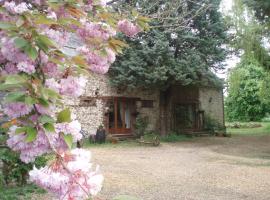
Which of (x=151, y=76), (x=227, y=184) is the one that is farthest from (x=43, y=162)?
(x=151, y=76)

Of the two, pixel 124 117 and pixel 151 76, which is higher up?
pixel 151 76

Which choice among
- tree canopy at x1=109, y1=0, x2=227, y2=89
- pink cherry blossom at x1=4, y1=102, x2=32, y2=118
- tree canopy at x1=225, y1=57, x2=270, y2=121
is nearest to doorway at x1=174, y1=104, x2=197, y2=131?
tree canopy at x1=109, y1=0, x2=227, y2=89

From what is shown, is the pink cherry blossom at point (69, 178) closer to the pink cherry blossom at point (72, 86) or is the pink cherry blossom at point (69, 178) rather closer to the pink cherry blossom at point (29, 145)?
the pink cherry blossom at point (29, 145)

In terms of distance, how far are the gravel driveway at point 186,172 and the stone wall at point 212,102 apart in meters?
6.83

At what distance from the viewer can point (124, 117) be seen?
59.3 feet

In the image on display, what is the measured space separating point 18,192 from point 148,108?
13.4m

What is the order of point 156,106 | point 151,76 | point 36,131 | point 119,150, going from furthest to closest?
1. point 156,106
2. point 151,76
3. point 119,150
4. point 36,131

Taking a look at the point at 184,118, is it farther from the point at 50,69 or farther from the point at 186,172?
the point at 50,69

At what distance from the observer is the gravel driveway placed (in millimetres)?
6914

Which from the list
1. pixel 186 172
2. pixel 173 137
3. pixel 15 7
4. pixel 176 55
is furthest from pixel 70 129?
pixel 173 137

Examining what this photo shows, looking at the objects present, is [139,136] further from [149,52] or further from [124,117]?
[149,52]

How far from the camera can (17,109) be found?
1.26 metres

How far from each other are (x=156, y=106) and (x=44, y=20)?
707 inches

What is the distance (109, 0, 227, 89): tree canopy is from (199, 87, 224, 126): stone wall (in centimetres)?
416
